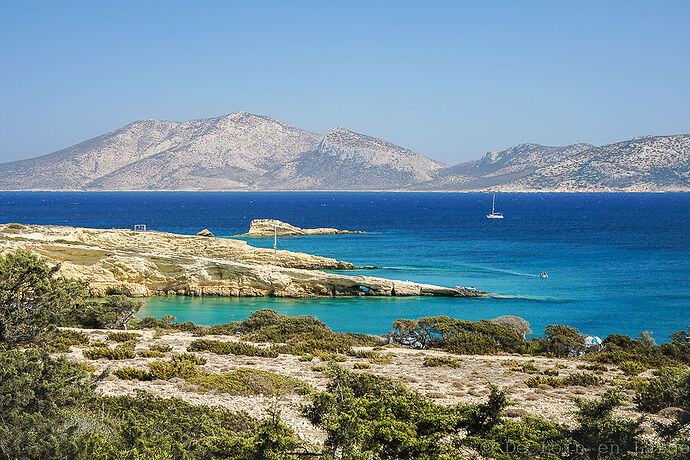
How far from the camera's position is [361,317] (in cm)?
3528

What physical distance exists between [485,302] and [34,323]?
108 feet

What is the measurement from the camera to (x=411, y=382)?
15461 mm

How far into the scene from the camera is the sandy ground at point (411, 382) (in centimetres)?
1282

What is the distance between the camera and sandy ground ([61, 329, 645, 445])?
42.1ft

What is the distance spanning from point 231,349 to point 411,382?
6.81 meters

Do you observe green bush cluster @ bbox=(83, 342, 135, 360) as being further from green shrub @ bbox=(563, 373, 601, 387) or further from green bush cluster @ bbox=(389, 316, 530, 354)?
green shrub @ bbox=(563, 373, 601, 387)

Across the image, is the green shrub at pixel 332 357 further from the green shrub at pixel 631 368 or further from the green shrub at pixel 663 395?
the green shrub at pixel 631 368

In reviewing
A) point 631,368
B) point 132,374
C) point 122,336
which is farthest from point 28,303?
point 631,368

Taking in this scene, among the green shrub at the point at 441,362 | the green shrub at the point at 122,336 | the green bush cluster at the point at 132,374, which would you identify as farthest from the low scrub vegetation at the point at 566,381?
the green shrub at the point at 122,336

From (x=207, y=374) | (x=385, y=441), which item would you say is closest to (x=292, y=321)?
(x=207, y=374)

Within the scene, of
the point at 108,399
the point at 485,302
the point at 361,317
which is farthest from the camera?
the point at 485,302

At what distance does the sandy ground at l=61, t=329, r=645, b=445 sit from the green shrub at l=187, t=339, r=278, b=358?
37 centimetres

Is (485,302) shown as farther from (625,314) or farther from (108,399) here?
(108,399)

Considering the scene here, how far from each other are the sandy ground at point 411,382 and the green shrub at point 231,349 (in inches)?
14.5
